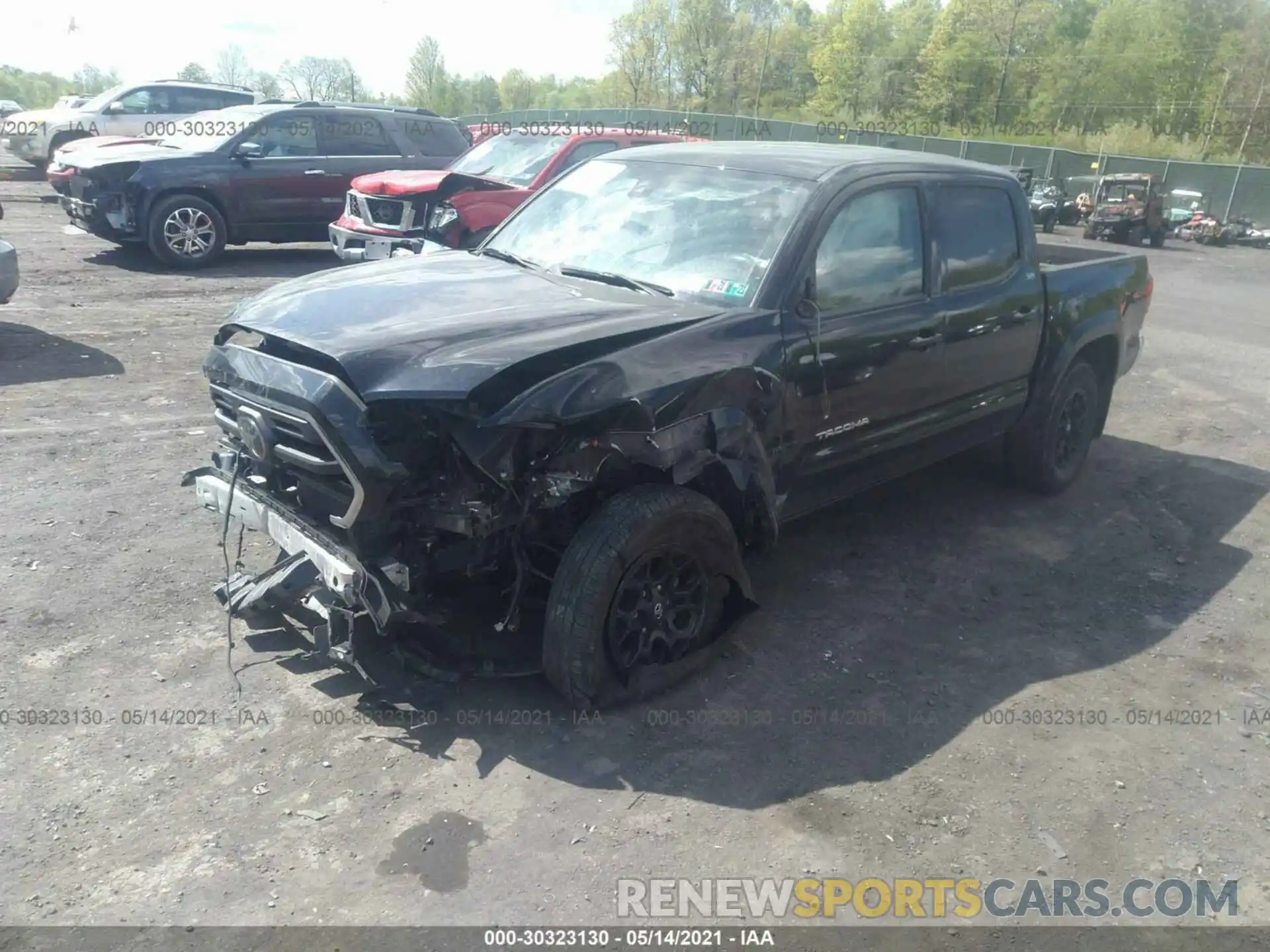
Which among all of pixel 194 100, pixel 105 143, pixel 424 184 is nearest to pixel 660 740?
pixel 424 184

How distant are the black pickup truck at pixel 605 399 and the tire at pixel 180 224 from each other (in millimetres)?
7821

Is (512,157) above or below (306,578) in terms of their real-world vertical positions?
above

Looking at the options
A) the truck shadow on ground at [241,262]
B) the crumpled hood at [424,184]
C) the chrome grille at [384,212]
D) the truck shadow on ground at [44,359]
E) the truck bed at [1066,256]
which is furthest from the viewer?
the truck shadow on ground at [241,262]

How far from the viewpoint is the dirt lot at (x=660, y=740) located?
9.68 feet

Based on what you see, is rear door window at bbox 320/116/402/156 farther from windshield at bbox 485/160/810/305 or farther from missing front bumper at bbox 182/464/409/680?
missing front bumper at bbox 182/464/409/680

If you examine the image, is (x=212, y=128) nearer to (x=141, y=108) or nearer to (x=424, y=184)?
(x=424, y=184)

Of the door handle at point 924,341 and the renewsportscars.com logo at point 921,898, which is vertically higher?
the door handle at point 924,341

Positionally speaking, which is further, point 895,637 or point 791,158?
point 791,158

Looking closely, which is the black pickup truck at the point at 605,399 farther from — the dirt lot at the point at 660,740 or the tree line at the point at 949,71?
the tree line at the point at 949,71

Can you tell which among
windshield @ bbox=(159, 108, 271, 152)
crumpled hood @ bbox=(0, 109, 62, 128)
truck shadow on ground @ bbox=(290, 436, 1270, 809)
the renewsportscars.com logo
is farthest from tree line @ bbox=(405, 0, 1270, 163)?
the renewsportscars.com logo

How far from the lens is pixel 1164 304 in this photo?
15195 mm

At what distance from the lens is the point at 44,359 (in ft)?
25.0

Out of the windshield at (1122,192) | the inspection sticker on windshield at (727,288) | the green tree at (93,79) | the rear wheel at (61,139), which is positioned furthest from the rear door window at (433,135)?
the green tree at (93,79)

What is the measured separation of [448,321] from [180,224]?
30.6ft
